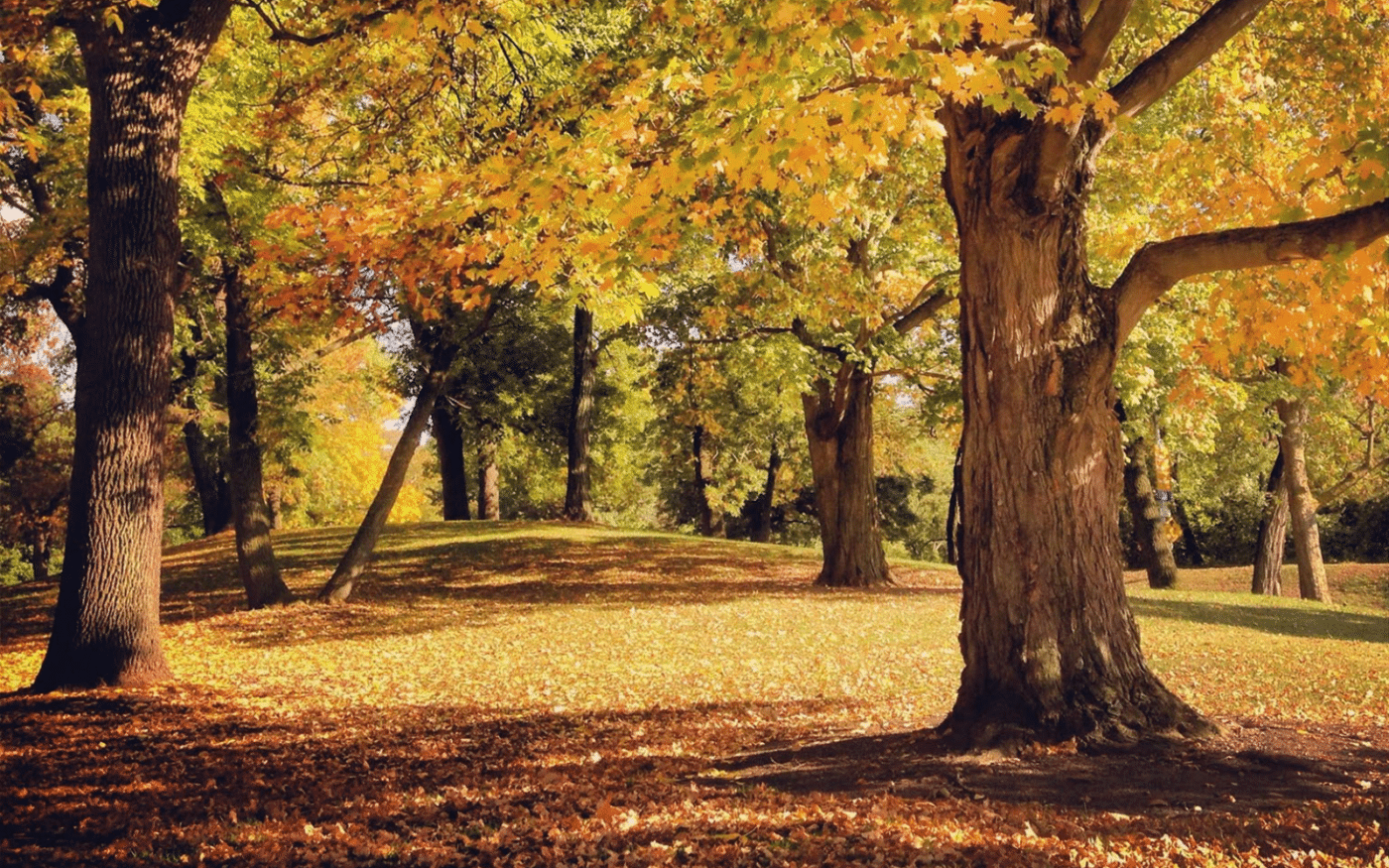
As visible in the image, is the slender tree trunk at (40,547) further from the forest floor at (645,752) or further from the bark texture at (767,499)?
the bark texture at (767,499)

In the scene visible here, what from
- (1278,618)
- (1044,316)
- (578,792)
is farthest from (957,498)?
(1278,618)

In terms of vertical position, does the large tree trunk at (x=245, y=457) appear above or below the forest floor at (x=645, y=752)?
above

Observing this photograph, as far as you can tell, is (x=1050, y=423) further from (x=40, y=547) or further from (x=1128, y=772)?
(x=40, y=547)

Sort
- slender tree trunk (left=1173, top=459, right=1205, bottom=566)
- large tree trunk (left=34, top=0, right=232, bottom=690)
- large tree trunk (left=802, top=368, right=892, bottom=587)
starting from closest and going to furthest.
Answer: large tree trunk (left=34, top=0, right=232, bottom=690) → large tree trunk (left=802, top=368, right=892, bottom=587) → slender tree trunk (left=1173, top=459, right=1205, bottom=566)

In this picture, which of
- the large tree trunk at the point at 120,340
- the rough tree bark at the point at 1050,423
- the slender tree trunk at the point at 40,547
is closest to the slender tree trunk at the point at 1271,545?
the rough tree bark at the point at 1050,423

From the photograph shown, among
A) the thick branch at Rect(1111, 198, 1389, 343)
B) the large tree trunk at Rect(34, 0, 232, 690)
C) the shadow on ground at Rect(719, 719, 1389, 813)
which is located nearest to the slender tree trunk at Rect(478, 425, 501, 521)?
the large tree trunk at Rect(34, 0, 232, 690)

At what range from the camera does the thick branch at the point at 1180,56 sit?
6348 mm

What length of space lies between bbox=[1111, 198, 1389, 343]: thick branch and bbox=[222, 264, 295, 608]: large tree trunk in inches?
488

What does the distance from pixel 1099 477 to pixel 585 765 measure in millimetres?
3779

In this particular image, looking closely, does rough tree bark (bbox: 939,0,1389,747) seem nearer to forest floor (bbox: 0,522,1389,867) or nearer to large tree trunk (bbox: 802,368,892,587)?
forest floor (bbox: 0,522,1389,867)

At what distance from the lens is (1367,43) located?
964cm

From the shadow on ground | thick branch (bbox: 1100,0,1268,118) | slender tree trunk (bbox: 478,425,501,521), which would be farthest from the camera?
Result: slender tree trunk (bbox: 478,425,501,521)

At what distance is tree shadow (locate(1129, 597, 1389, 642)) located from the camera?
1534 cm

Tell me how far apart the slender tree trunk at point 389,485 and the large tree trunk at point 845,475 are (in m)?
6.33
